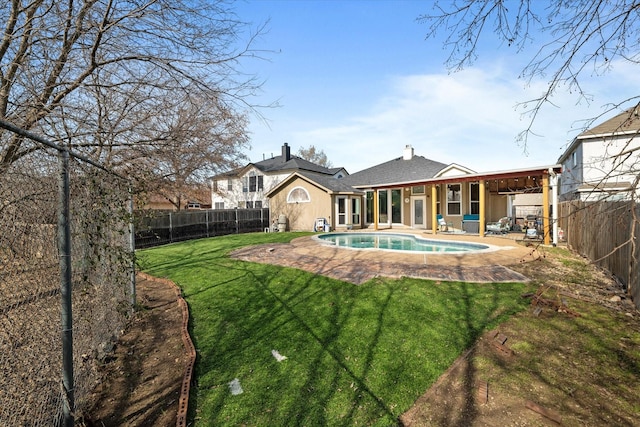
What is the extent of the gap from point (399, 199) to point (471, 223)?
5.33 metres

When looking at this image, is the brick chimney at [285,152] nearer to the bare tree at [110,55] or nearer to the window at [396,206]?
the window at [396,206]

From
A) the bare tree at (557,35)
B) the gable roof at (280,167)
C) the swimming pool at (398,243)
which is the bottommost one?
the swimming pool at (398,243)

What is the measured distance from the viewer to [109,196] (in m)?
4.52

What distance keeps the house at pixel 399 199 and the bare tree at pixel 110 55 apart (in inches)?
530

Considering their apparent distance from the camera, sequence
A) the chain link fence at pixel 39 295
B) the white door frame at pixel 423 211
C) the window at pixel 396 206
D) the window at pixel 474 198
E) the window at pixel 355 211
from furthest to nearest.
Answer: the window at pixel 355 211 < the window at pixel 396 206 < the white door frame at pixel 423 211 < the window at pixel 474 198 < the chain link fence at pixel 39 295

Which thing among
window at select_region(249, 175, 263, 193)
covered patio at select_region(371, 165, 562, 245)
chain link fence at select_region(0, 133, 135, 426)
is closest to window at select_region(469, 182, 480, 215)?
covered patio at select_region(371, 165, 562, 245)

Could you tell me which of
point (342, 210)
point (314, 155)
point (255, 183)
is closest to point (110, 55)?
point (342, 210)

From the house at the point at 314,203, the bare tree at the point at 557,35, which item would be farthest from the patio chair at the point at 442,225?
the bare tree at the point at 557,35

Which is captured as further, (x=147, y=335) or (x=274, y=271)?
(x=274, y=271)

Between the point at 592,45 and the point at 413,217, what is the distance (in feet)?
58.4

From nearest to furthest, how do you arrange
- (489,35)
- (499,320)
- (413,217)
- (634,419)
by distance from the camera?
1. (634,419)
2. (489,35)
3. (499,320)
4. (413,217)

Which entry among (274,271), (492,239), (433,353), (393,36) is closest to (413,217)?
(492,239)

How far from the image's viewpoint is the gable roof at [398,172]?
22016 mm

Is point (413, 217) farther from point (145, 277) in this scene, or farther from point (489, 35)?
point (489, 35)
